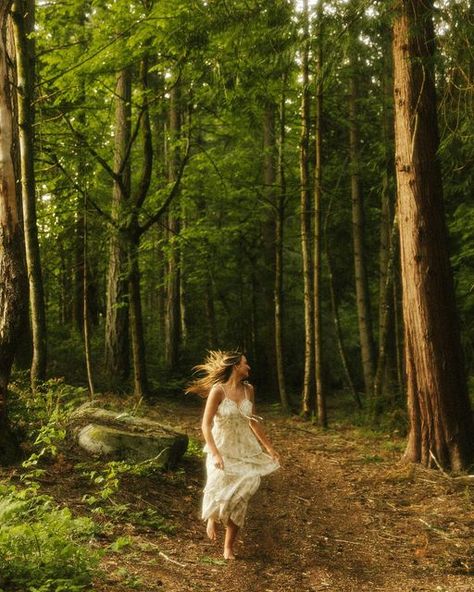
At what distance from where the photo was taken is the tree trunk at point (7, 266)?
22.9 ft

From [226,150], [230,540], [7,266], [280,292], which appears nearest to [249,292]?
[226,150]

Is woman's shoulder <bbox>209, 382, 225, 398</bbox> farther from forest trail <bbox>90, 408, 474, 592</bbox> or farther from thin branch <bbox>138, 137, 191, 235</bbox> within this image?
thin branch <bbox>138, 137, 191, 235</bbox>

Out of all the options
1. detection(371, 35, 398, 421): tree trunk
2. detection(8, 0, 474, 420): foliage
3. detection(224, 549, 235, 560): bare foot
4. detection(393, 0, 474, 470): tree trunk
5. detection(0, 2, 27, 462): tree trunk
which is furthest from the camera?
detection(371, 35, 398, 421): tree trunk

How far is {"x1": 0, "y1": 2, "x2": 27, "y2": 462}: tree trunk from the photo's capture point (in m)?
6.97

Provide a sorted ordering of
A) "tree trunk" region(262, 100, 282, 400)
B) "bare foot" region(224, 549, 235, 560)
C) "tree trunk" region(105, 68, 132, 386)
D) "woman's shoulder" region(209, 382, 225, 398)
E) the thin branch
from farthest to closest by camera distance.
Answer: "tree trunk" region(262, 100, 282, 400) → "tree trunk" region(105, 68, 132, 386) → the thin branch → "woman's shoulder" region(209, 382, 225, 398) → "bare foot" region(224, 549, 235, 560)

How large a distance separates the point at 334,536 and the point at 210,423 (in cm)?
215

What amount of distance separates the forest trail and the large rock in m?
0.44

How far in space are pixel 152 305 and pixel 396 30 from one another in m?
22.0

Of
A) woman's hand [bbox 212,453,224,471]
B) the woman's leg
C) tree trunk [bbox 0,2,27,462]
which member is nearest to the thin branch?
tree trunk [bbox 0,2,27,462]

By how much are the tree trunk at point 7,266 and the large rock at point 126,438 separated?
4.29ft

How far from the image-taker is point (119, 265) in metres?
15.5

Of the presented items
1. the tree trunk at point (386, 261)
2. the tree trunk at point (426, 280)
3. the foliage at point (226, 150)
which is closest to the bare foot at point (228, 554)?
the foliage at point (226, 150)

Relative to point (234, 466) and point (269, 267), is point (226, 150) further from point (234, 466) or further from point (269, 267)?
point (234, 466)

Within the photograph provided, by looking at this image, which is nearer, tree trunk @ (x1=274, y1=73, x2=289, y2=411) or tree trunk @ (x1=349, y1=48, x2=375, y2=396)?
tree trunk @ (x1=349, y1=48, x2=375, y2=396)
